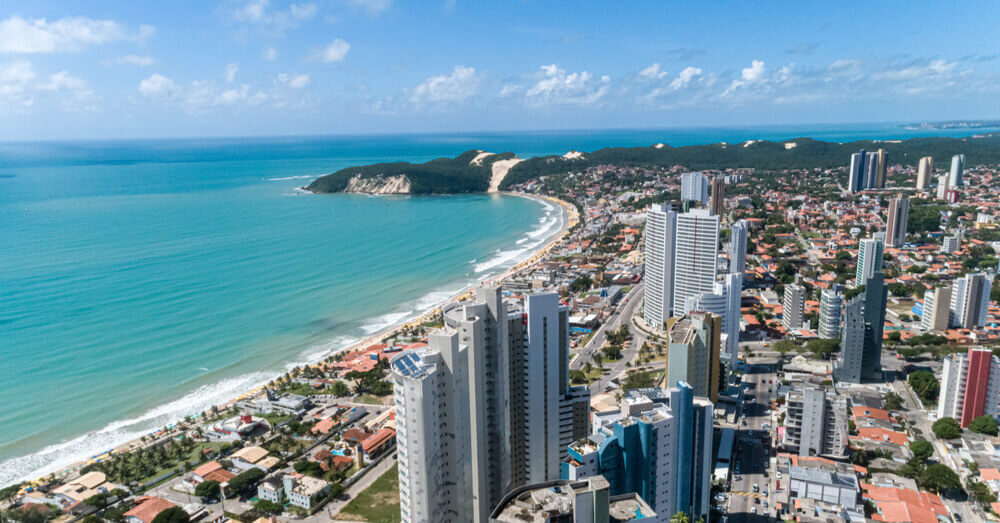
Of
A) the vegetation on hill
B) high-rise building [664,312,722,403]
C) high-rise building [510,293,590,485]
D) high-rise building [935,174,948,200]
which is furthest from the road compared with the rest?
the vegetation on hill

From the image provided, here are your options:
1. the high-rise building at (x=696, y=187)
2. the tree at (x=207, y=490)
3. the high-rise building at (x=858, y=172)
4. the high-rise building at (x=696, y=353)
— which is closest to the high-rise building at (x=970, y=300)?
the high-rise building at (x=696, y=353)

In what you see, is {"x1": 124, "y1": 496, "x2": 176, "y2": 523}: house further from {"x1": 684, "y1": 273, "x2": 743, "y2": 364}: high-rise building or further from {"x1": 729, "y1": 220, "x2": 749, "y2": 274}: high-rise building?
{"x1": 729, "y1": 220, "x2": 749, "y2": 274}: high-rise building

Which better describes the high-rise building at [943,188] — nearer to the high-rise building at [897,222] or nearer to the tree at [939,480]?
the high-rise building at [897,222]

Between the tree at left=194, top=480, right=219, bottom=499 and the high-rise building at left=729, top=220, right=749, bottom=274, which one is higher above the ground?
the high-rise building at left=729, top=220, right=749, bottom=274

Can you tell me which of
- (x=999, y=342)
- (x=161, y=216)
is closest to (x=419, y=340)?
(x=999, y=342)

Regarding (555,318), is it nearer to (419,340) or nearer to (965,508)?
(965,508)

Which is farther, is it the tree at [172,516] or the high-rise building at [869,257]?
the high-rise building at [869,257]

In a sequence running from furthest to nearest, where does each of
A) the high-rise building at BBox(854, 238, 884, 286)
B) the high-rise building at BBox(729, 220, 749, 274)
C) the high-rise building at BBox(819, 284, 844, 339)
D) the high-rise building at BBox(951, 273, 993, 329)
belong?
1. the high-rise building at BBox(729, 220, 749, 274)
2. the high-rise building at BBox(854, 238, 884, 286)
3. the high-rise building at BBox(951, 273, 993, 329)
4. the high-rise building at BBox(819, 284, 844, 339)
